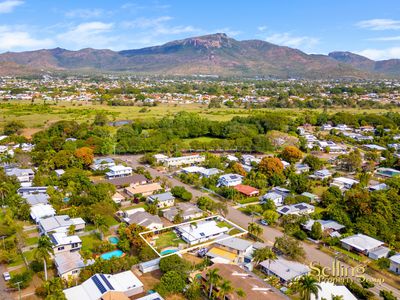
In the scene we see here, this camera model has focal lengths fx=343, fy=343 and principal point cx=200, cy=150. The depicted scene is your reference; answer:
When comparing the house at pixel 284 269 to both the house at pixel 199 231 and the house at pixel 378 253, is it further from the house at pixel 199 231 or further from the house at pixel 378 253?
the house at pixel 378 253

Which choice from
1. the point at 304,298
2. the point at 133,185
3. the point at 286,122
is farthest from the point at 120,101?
the point at 304,298

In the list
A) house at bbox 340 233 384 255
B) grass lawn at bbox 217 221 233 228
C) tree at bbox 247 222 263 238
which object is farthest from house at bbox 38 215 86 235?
house at bbox 340 233 384 255

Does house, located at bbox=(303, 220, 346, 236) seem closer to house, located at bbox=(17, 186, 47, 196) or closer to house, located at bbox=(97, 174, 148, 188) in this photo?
house, located at bbox=(97, 174, 148, 188)

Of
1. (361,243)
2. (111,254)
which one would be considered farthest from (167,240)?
(361,243)

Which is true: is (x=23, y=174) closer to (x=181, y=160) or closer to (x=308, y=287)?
(x=181, y=160)

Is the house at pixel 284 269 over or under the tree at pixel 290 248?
under

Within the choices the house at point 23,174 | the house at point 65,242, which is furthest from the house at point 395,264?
the house at point 23,174
